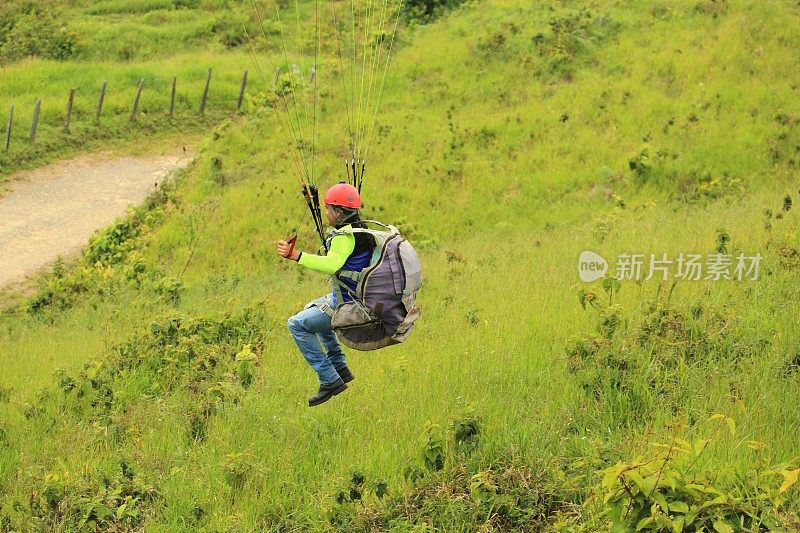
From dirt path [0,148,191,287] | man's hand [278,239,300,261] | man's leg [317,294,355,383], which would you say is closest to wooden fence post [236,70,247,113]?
dirt path [0,148,191,287]

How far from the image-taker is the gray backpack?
6.97 meters

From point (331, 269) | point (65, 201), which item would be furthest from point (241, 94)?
point (331, 269)

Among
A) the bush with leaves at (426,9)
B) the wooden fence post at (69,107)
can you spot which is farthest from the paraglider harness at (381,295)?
the bush with leaves at (426,9)

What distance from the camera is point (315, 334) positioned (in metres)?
7.81

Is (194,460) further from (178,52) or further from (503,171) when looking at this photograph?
(178,52)

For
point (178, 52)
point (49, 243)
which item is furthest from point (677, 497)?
point (178, 52)

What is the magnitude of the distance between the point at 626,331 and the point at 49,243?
52.1ft

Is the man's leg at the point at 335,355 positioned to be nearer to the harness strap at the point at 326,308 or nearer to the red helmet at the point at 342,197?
the harness strap at the point at 326,308

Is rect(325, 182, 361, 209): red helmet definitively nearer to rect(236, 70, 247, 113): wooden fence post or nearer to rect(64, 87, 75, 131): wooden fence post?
rect(64, 87, 75, 131): wooden fence post

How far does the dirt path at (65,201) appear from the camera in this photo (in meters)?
20.1

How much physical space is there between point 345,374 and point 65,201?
17.3m

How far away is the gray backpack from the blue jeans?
11.9 inches

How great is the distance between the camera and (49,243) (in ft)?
67.5

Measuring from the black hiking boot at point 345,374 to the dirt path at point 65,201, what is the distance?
1285 centimetres
